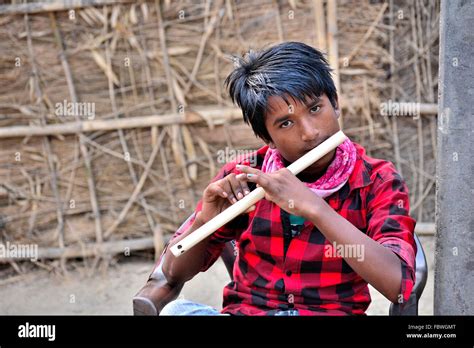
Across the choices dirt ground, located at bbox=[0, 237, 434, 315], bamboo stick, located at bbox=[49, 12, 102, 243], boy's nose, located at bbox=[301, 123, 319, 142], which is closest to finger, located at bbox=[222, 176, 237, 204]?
boy's nose, located at bbox=[301, 123, 319, 142]

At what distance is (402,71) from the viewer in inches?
179

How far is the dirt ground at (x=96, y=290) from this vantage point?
4.21 meters

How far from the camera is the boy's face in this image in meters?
2.00

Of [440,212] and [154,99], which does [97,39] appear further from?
[440,212]

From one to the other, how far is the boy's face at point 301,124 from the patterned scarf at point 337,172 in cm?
2

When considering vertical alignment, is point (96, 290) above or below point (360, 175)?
below

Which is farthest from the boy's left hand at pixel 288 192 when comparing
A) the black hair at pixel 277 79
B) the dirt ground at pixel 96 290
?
the dirt ground at pixel 96 290

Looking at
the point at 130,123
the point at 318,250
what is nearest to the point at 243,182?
the point at 318,250

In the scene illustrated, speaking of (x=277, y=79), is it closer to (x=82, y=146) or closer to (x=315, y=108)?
(x=315, y=108)

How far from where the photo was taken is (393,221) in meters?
1.96

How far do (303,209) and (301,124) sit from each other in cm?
25

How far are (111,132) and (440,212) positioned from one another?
2.78 meters

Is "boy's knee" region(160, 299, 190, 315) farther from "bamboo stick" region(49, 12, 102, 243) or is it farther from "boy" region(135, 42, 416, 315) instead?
"bamboo stick" region(49, 12, 102, 243)
